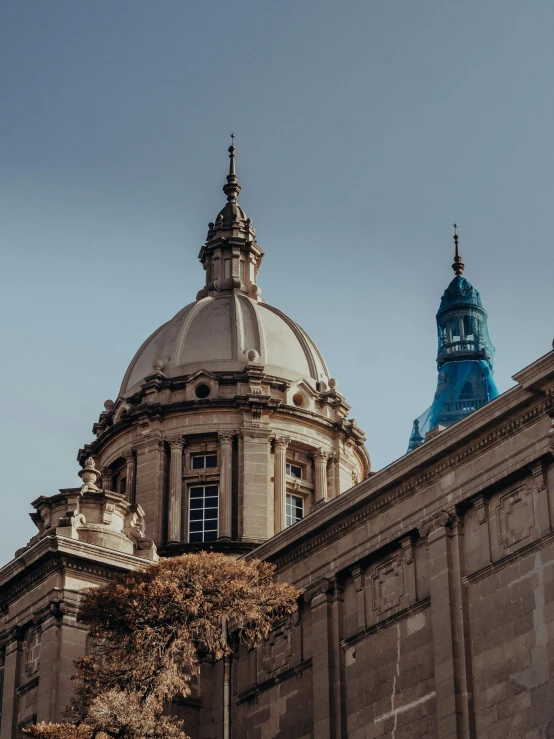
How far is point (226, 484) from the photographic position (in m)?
61.8

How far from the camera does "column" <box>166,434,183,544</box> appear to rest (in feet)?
200

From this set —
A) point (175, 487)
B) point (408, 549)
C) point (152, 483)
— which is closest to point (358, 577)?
point (408, 549)

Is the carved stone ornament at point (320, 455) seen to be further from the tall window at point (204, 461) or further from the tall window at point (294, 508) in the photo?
the tall window at point (204, 461)

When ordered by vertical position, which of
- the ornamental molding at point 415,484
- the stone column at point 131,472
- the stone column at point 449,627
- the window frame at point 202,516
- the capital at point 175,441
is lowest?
the stone column at point 449,627

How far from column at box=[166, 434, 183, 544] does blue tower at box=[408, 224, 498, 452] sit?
25970 millimetres

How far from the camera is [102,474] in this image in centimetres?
6538

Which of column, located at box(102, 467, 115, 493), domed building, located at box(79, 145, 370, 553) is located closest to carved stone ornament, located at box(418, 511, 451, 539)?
domed building, located at box(79, 145, 370, 553)

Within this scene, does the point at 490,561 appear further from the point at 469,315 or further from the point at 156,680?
the point at 469,315

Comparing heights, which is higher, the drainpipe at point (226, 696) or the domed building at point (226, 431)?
the domed building at point (226, 431)

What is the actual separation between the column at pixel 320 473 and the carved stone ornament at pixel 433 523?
18.9 m

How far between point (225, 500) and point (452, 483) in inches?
752

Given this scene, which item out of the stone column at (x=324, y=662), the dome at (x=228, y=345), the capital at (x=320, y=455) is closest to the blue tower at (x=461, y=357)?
the dome at (x=228, y=345)

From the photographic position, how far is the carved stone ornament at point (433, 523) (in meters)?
43.5

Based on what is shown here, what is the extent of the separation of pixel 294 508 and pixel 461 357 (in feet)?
87.8
